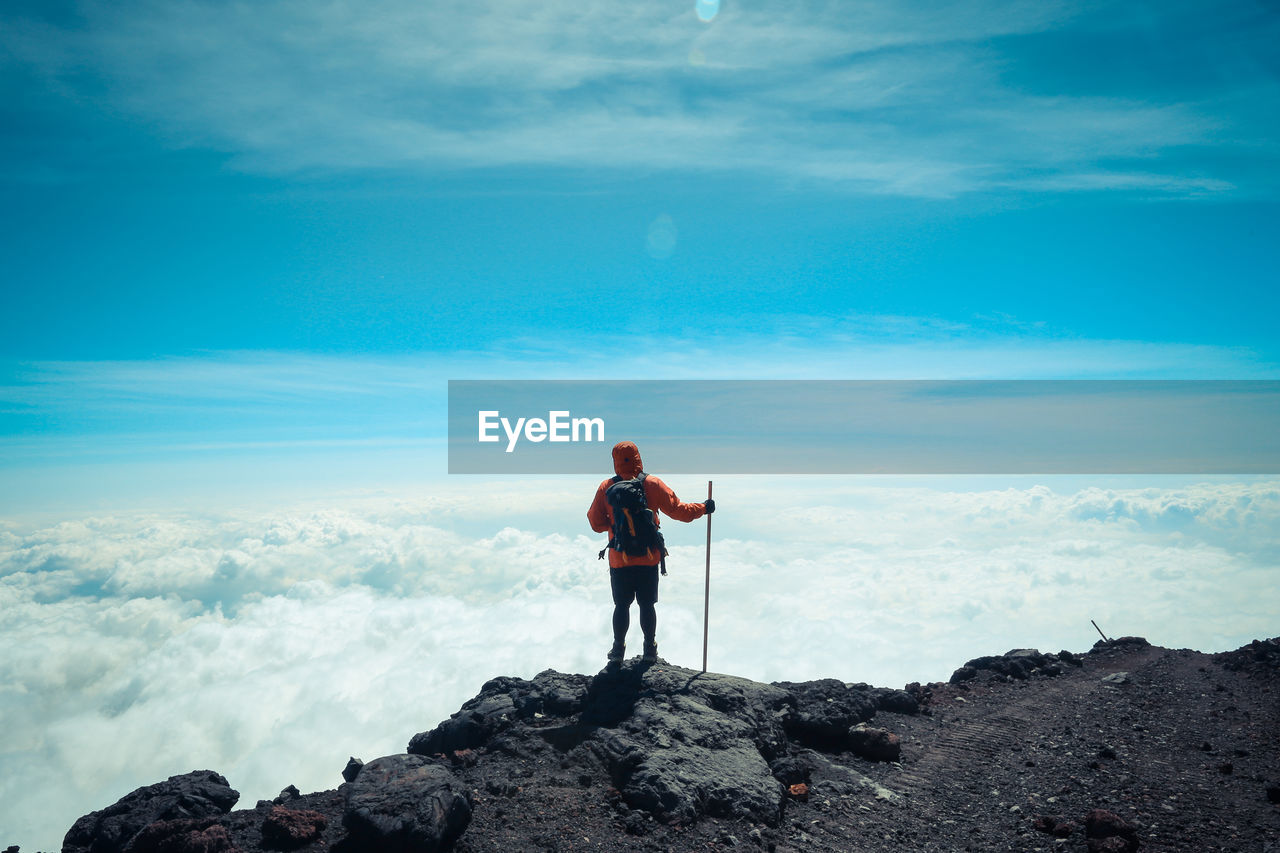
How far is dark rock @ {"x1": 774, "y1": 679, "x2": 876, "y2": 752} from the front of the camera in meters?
11.1

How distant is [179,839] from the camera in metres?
7.90

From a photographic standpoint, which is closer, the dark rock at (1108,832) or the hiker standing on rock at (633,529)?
the dark rock at (1108,832)

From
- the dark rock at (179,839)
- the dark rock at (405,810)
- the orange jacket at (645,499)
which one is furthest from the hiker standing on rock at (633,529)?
the dark rock at (179,839)

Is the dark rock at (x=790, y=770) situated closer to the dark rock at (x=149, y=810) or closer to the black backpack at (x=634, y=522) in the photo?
the black backpack at (x=634, y=522)

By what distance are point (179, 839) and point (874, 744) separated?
8.98 m

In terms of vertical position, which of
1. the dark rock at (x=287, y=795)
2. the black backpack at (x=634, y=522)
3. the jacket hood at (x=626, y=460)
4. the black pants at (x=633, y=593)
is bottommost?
the dark rock at (x=287, y=795)

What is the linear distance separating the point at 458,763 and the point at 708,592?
14.7 ft

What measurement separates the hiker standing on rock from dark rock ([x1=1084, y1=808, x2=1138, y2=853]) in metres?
5.92

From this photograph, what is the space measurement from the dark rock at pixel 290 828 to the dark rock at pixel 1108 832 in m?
8.39

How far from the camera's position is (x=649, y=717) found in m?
9.81

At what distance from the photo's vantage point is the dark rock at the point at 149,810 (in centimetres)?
836

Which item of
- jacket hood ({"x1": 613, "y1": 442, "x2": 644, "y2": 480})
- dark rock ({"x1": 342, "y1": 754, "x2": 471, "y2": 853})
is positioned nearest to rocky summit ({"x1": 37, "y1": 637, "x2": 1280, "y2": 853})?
dark rock ({"x1": 342, "y1": 754, "x2": 471, "y2": 853})

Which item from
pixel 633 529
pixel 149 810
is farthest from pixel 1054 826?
pixel 149 810

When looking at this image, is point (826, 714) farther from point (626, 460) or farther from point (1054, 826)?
point (626, 460)
